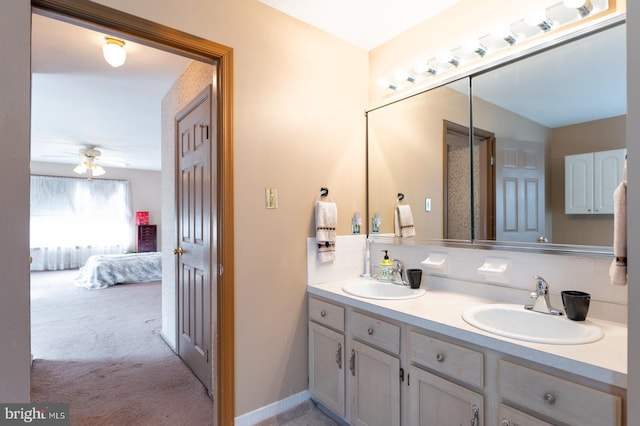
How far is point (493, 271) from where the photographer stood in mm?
1612

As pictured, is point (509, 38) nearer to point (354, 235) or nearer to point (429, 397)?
point (354, 235)

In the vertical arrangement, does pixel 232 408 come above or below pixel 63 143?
below

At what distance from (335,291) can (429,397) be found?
723 mm

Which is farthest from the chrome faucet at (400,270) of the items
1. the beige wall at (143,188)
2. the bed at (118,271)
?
the beige wall at (143,188)

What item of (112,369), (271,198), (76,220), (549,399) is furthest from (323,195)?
(76,220)

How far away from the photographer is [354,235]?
232cm

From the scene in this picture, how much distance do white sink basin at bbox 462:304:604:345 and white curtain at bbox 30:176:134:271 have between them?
8399 millimetres

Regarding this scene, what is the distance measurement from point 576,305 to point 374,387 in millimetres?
967

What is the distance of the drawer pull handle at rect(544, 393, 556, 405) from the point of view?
39.8 inches

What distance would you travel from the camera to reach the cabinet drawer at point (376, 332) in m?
1.50

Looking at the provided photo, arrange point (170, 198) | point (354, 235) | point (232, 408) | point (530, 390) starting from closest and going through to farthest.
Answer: point (530, 390) → point (232, 408) → point (354, 235) → point (170, 198)

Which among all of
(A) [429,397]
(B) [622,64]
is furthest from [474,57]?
(A) [429,397]

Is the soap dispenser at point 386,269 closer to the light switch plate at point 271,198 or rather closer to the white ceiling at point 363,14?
the light switch plate at point 271,198

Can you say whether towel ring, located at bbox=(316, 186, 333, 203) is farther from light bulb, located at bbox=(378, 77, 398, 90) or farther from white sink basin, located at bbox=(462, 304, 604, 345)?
white sink basin, located at bbox=(462, 304, 604, 345)
